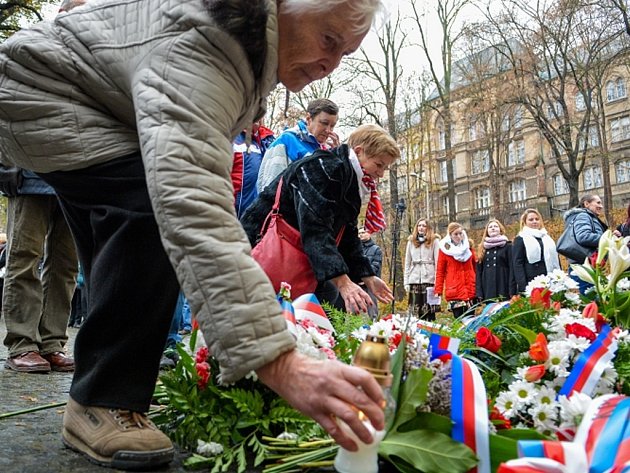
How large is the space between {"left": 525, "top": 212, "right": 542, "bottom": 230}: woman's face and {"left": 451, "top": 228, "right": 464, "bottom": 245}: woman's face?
1187 millimetres

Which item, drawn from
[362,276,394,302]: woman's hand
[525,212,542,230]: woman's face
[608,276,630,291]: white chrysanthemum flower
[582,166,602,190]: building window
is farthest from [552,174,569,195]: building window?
[608,276,630,291]: white chrysanthemum flower

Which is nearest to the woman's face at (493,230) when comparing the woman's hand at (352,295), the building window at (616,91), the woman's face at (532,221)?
the woman's face at (532,221)

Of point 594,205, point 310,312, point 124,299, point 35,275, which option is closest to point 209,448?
point 124,299

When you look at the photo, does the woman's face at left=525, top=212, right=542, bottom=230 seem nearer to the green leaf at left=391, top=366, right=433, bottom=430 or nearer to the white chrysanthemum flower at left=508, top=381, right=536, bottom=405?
the white chrysanthemum flower at left=508, top=381, right=536, bottom=405

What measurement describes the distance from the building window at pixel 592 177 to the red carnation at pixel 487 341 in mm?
39639

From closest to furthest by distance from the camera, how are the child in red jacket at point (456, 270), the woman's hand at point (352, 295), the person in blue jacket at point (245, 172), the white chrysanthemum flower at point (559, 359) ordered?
the white chrysanthemum flower at point (559, 359) → the woman's hand at point (352, 295) → the person in blue jacket at point (245, 172) → the child in red jacket at point (456, 270)

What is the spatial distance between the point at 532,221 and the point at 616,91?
106 feet

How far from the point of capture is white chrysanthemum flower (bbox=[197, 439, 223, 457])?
1.92 meters

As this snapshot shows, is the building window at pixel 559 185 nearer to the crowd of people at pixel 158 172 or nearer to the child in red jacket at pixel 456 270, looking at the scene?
the child in red jacket at pixel 456 270

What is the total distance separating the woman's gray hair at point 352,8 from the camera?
1.86m

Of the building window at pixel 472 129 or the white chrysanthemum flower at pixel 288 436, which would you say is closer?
the white chrysanthemum flower at pixel 288 436

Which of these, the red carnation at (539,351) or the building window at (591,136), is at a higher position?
the building window at (591,136)

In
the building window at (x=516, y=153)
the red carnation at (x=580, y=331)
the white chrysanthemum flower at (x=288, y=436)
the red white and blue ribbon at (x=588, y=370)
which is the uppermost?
the building window at (x=516, y=153)

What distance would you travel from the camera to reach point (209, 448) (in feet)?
6.29
